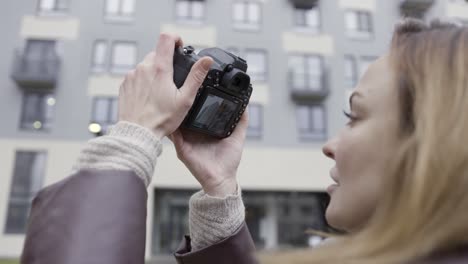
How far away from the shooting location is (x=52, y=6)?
12.1 meters

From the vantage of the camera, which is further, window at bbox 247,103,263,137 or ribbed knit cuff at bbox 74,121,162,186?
window at bbox 247,103,263,137

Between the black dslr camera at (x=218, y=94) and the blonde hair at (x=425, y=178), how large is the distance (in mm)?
509

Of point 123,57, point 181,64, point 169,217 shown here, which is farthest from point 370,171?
point 123,57

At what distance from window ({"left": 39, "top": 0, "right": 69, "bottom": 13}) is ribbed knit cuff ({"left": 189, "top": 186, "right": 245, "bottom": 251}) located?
40.3ft

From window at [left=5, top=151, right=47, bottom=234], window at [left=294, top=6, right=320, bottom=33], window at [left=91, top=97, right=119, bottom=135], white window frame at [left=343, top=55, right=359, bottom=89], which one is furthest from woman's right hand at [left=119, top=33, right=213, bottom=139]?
window at [left=294, top=6, right=320, bottom=33]

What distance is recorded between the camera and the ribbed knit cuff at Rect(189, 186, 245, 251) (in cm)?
101

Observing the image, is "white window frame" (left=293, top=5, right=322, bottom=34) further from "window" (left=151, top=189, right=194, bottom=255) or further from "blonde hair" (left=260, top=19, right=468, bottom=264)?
"blonde hair" (left=260, top=19, right=468, bottom=264)

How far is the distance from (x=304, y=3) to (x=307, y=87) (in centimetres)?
241

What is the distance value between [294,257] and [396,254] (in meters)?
0.12

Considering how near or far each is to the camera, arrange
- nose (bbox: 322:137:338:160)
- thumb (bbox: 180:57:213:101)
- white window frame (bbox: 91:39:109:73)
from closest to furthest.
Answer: nose (bbox: 322:137:338:160)
thumb (bbox: 180:57:213:101)
white window frame (bbox: 91:39:109:73)

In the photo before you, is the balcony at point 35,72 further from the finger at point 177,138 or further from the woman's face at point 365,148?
the woman's face at point 365,148

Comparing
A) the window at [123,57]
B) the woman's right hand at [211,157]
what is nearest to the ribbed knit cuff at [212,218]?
the woman's right hand at [211,157]

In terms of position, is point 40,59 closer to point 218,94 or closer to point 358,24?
point 358,24

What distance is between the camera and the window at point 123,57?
39.1 feet
